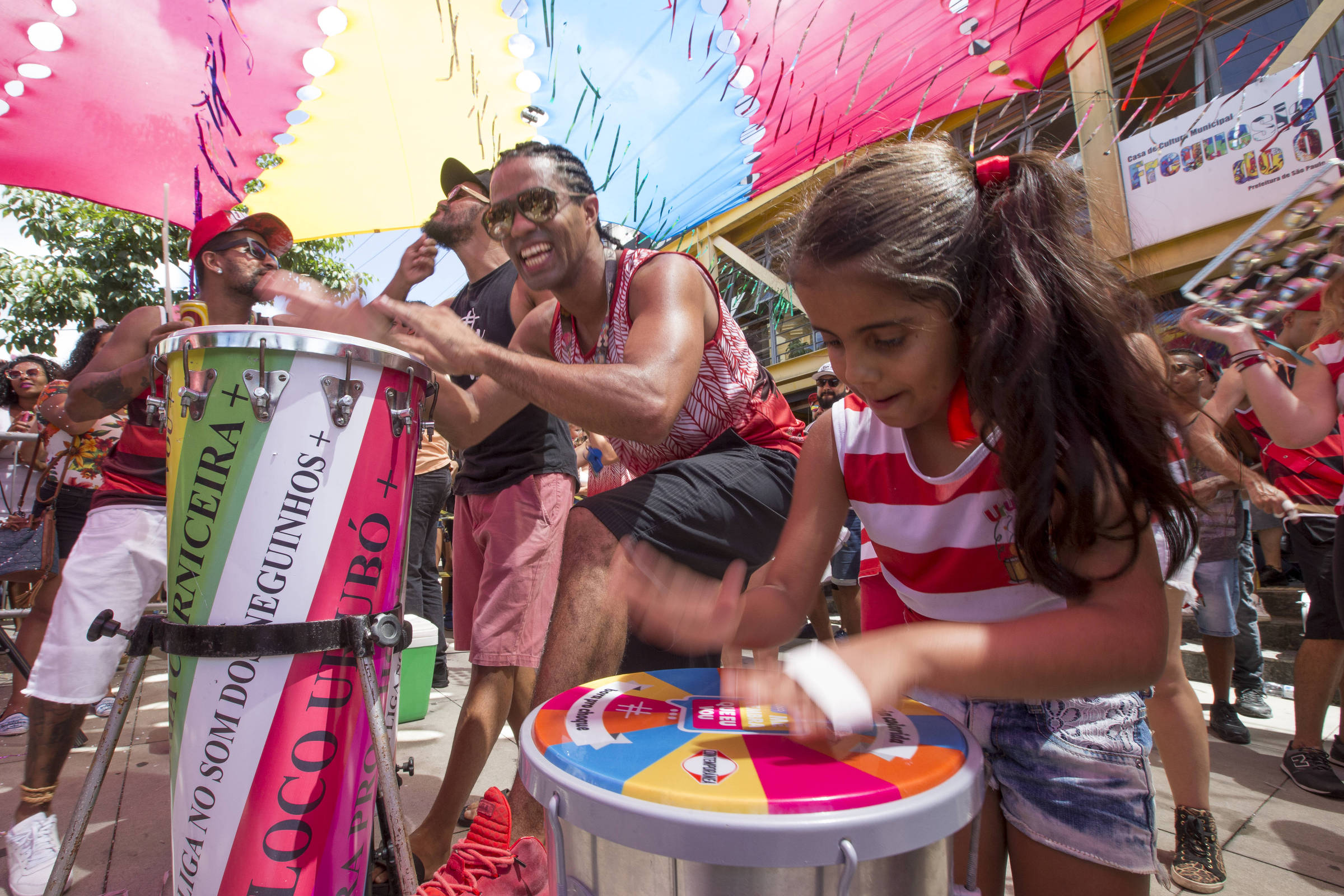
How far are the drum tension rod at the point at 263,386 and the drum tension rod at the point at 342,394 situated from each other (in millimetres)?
73

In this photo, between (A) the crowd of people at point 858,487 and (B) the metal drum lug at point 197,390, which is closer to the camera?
(A) the crowd of people at point 858,487

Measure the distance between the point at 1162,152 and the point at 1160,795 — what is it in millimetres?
6978

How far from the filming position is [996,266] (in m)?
1.04

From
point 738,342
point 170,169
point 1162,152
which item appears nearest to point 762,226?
point 1162,152

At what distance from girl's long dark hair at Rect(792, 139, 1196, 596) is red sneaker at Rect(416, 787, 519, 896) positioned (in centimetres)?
114

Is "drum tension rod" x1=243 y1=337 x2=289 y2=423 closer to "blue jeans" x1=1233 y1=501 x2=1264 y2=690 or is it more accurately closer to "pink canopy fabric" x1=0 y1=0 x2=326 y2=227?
"pink canopy fabric" x1=0 y1=0 x2=326 y2=227

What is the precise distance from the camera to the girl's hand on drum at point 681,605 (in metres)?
1.05

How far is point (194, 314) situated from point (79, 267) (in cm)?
975

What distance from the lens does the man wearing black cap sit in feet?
6.68

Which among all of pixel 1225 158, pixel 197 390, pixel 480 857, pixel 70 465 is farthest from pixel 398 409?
pixel 1225 158

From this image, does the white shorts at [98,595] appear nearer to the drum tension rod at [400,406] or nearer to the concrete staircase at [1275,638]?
the drum tension rod at [400,406]

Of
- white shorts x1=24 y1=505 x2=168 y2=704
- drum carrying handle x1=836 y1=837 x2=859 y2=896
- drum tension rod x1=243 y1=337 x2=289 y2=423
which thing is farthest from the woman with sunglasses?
drum carrying handle x1=836 y1=837 x2=859 y2=896

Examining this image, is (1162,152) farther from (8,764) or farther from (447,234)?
(8,764)

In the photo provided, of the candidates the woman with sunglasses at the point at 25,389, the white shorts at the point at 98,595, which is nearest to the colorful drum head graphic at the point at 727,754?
the white shorts at the point at 98,595
